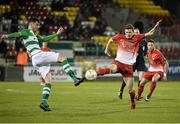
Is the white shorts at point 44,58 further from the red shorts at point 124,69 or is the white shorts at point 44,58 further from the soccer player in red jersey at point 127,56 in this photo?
the red shorts at point 124,69

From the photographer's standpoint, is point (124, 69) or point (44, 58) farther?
point (124, 69)

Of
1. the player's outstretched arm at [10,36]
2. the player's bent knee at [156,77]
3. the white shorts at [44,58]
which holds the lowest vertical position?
the player's bent knee at [156,77]

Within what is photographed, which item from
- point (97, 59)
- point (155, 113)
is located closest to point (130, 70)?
point (155, 113)

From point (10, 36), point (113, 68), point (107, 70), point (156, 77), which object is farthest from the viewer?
point (156, 77)

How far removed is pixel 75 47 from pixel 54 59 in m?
17.5

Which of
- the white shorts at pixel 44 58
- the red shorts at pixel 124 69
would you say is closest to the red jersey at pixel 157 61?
the red shorts at pixel 124 69

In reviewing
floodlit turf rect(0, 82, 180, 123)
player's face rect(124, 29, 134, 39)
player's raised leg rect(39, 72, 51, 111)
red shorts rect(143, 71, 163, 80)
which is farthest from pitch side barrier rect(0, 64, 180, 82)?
player's raised leg rect(39, 72, 51, 111)

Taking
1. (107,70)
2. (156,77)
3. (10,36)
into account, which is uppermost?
(10,36)

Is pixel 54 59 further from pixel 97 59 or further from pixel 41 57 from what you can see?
pixel 97 59

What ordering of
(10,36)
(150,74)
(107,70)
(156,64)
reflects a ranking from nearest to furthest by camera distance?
(10,36)
(107,70)
(150,74)
(156,64)

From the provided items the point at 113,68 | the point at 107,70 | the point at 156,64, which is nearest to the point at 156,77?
the point at 156,64

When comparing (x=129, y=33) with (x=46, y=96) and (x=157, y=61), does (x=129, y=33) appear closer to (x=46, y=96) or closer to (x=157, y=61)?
(x=46, y=96)

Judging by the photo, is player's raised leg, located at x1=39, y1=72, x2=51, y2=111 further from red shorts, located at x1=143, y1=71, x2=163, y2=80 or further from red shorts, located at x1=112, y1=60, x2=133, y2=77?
red shorts, located at x1=143, y1=71, x2=163, y2=80

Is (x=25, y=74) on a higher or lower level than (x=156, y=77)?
lower
